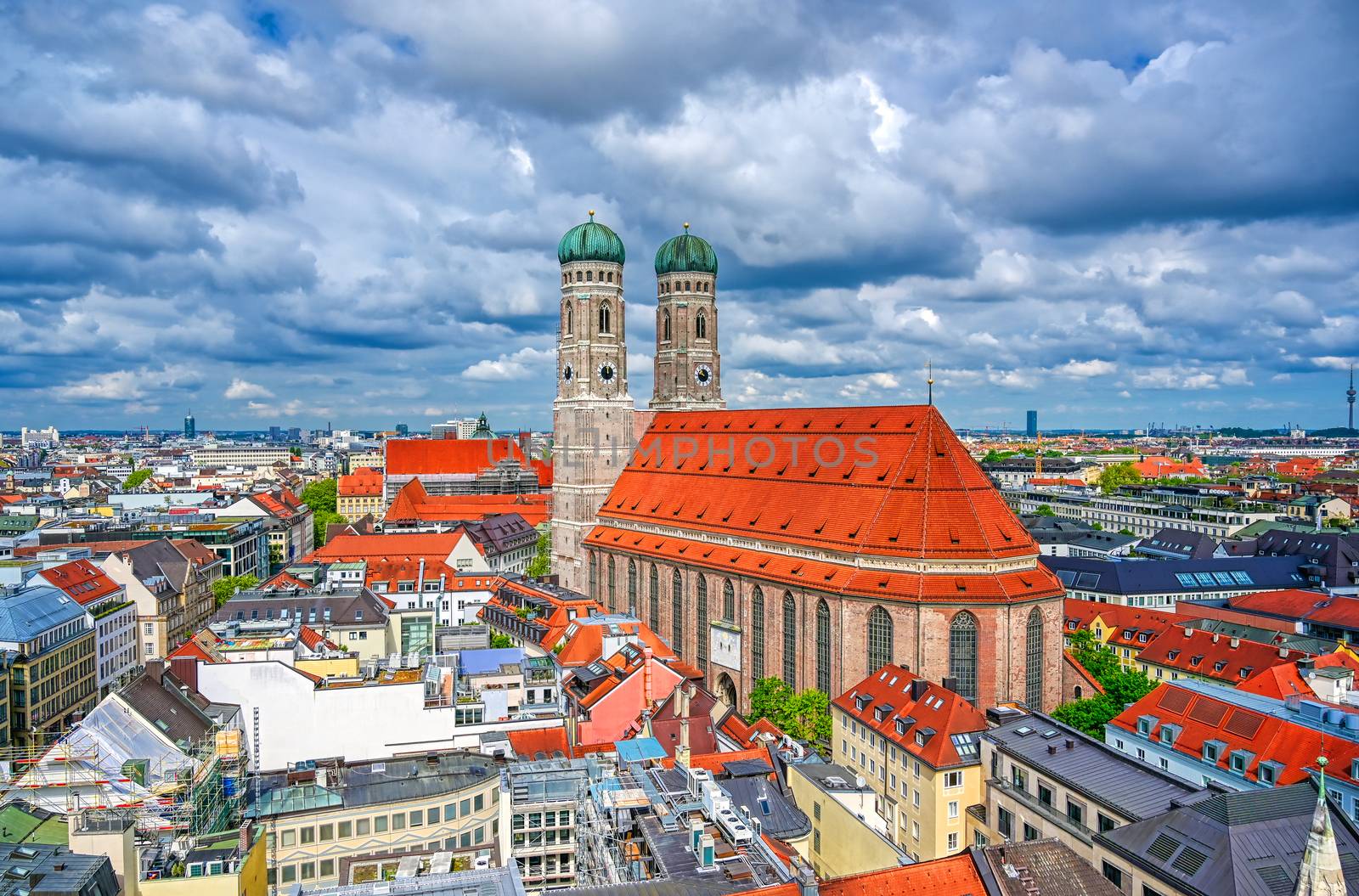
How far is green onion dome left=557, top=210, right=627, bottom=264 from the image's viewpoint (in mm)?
96188

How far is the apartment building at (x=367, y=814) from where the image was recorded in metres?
33.9

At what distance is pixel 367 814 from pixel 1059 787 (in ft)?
91.5

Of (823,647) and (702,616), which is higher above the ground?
(702,616)

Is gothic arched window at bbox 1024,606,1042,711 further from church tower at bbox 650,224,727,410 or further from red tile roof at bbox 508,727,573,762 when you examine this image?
church tower at bbox 650,224,727,410

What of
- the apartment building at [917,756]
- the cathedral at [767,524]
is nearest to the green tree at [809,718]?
the cathedral at [767,524]

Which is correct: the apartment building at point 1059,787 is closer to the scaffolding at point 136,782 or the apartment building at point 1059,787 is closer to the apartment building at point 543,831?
the apartment building at point 543,831

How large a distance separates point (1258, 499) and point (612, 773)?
15307 centimetres

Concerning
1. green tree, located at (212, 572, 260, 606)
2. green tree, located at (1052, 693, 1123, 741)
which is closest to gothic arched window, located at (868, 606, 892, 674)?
green tree, located at (1052, 693, 1123, 741)

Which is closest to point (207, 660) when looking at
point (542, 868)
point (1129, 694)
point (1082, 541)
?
point (542, 868)

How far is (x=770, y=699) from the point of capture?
6269 cm

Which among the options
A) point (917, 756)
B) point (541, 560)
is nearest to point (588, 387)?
point (541, 560)

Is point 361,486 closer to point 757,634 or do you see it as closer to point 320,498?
point 320,498

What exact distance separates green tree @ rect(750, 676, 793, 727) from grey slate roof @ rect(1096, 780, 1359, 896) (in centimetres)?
2801

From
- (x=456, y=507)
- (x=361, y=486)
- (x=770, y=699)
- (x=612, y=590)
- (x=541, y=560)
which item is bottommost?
(x=770, y=699)
